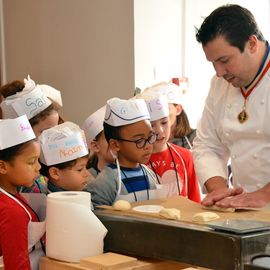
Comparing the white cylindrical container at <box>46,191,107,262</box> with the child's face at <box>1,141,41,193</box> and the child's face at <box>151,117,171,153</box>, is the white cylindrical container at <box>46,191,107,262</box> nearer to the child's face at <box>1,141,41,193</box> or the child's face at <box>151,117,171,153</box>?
the child's face at <box>1,141,41,193</box>

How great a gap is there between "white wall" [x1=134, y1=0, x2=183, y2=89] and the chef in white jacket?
142cm

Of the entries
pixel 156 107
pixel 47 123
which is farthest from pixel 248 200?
pixel 47 123

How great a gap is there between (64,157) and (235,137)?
530 mm

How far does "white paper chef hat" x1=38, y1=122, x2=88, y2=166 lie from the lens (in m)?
1.84

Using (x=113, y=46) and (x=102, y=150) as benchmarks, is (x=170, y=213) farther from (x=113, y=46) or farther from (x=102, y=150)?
(x=113, y=46)

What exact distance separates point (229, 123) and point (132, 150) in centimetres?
32

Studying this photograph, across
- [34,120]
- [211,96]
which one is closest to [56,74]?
[34,120]

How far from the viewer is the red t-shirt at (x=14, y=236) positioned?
1364 mm

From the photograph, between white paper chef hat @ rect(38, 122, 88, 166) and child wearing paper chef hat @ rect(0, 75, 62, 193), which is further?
child wearing paper chef hat @ rect(0, 75, 62, 193)

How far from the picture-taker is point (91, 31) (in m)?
3.58

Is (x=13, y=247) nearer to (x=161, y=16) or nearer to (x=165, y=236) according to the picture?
(x=165, y=236)

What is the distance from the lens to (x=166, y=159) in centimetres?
228

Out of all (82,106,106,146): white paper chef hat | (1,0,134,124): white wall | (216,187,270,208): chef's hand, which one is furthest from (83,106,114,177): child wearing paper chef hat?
(1,0,134,124): white wall

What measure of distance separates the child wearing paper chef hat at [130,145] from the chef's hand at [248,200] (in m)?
0.34
